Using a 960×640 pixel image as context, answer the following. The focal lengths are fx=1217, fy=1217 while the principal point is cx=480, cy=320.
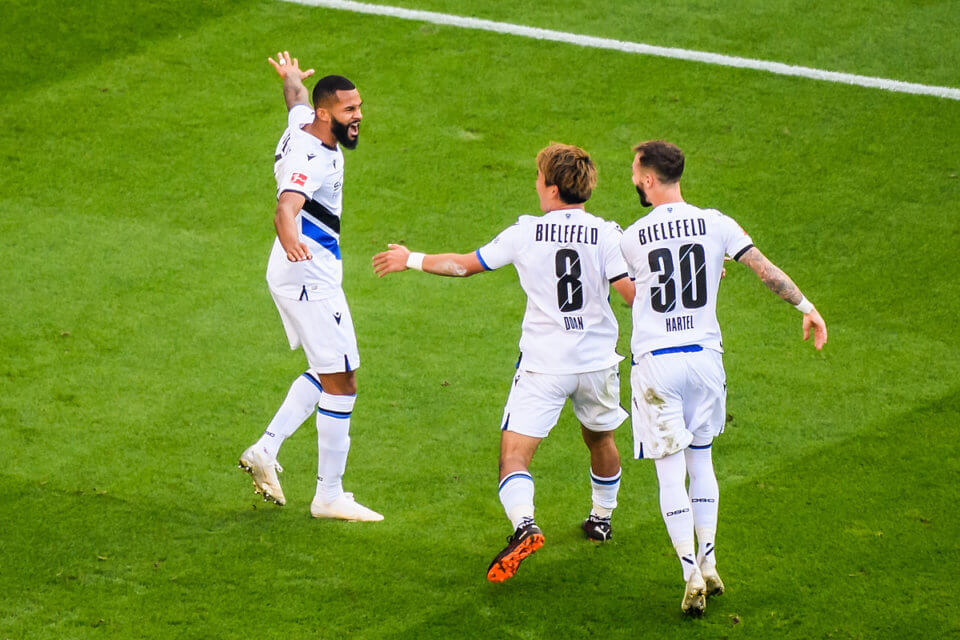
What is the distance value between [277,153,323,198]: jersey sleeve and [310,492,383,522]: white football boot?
1.79m

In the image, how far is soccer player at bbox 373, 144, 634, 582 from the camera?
620 cm

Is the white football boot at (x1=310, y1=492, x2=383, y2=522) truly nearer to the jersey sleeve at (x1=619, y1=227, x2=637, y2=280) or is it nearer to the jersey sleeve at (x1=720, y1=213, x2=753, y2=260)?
the jersey sleeve at (x1=619, y1=227, x2=637, y2=280)

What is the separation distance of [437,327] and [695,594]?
12.0ft

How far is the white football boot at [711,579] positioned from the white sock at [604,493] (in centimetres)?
79

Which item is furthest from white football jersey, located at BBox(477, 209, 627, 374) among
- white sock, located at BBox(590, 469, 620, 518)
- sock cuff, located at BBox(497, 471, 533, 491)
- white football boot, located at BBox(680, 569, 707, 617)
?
white football boot, located at BBox(680, 569, 707, 617)

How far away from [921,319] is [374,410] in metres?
4.11

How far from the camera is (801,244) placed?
9.96 metres

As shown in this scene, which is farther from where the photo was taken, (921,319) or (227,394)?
(921,319)

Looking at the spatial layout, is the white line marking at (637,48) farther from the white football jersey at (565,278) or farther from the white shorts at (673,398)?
the white shorts at (673,398)

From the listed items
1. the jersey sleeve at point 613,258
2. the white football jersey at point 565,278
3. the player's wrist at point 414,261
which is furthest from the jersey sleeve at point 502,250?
the jersey sleeve at point 613,258

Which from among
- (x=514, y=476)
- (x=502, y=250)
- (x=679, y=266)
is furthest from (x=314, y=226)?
(x=679, y=266)

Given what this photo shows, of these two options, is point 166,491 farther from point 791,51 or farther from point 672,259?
point 791,51

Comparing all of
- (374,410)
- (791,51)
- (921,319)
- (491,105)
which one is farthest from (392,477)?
(791,51)

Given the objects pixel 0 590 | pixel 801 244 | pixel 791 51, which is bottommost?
pixel 0 590
